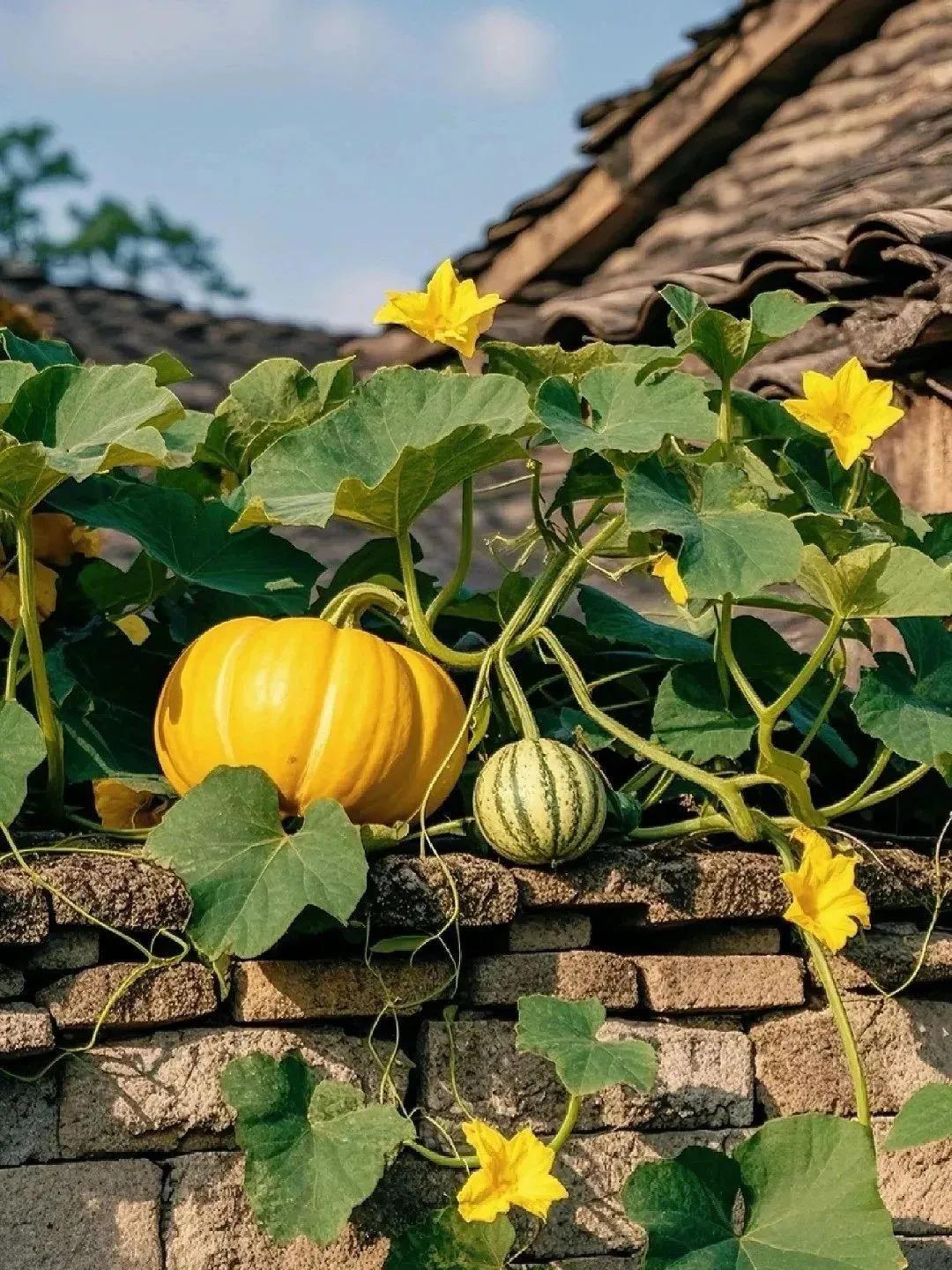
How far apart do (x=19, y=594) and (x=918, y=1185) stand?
1.36 m

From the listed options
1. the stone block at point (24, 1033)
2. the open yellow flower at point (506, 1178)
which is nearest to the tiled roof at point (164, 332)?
the stone block at point (24, 1033)

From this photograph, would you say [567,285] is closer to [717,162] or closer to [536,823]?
[717,162]

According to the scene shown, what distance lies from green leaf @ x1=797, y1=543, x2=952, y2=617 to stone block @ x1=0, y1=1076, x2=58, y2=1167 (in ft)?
3.33

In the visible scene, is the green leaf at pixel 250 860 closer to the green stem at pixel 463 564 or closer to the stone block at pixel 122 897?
the stone block at pixel 122 897

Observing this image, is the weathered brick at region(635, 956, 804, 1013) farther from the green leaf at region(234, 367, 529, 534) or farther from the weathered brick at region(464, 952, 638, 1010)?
the green leaf at region(234, 367, 529, 534)

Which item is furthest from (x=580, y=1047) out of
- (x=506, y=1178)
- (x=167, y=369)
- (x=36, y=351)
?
(x=36, y=351)

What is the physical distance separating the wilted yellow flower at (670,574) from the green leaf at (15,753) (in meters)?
0.79

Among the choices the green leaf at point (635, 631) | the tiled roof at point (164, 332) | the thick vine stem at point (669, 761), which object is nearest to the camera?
the thick vine stem at point (669, 761)

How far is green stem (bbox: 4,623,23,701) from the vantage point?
194 cm

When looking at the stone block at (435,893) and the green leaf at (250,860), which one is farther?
the stone block at (435,893)

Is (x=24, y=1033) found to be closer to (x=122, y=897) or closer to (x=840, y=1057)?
(x=122, y=897)

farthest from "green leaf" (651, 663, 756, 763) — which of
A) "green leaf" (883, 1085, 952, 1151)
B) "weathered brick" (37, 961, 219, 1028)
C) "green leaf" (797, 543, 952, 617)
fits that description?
"weathered brick" (37, 961, 219, 1028)

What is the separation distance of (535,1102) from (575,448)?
0.75 metres

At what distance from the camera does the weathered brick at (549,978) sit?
2.00 m
